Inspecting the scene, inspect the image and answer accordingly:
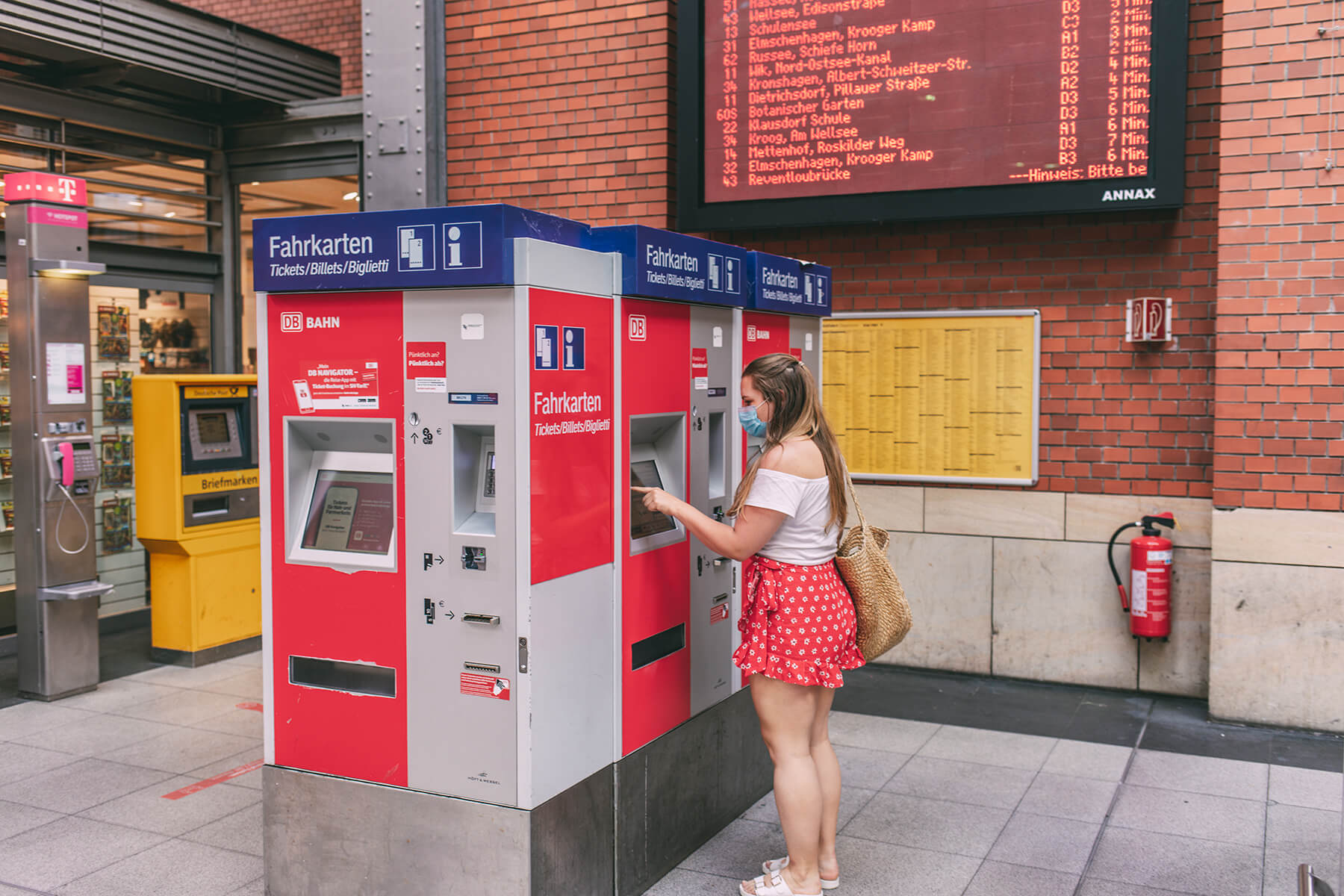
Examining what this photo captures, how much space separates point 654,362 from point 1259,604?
12.4ft

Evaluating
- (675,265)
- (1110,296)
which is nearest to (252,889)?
(675,265)

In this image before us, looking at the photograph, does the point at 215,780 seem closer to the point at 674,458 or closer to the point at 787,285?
the point at 674,458

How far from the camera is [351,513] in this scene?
3.60 m

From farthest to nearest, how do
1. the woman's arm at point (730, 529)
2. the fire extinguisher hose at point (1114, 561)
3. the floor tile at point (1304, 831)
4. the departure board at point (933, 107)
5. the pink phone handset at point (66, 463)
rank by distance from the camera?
1. the fire extinguisher hose at point (1114, 561)
2. the pink phone handset at point (66, 463)
3. the departure board at point (933, 107)
4. the floor tile at point (1304, 831)
5. the woman's arm at point (730, 529)

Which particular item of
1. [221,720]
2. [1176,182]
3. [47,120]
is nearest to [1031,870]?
[1176,182]

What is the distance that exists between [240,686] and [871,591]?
4.34 metres

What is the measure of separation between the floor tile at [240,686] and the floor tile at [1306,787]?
5274mm

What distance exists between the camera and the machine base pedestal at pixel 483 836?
3338mm

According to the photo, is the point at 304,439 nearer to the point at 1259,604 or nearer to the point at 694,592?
the point at 694,592

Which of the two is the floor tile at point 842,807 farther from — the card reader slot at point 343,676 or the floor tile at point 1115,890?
the card reader slot at point 343,676

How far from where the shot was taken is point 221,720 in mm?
5859

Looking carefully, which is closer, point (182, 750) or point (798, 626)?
point (798, 626)

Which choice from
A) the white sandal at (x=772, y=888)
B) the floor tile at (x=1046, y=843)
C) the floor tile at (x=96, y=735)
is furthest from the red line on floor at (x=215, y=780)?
the floor tile at (x=1046, y=843)

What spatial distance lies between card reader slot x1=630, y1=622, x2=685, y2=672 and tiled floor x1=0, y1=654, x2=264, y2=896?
1598mm
